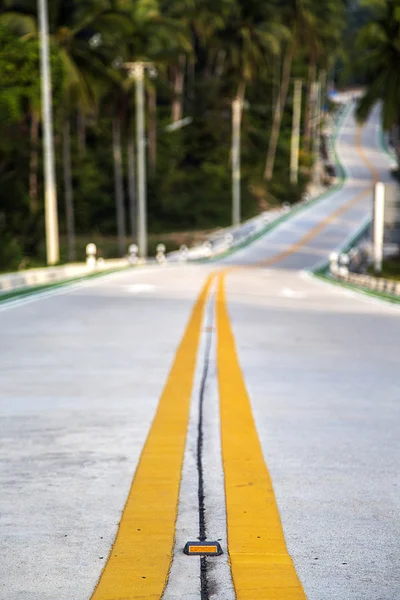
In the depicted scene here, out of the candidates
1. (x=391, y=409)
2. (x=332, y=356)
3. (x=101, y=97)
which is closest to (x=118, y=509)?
(x=391, y=409)

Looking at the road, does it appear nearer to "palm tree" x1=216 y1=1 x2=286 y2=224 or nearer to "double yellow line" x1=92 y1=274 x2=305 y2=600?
"double yellow line" x1=92 y1=274 x2=305 y2=600

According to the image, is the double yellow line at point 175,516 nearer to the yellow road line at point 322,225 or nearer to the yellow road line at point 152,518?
the yellow road line at point 152,518

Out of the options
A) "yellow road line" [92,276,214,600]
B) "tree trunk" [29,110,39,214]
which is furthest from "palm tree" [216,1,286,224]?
"yellow road line" [92,276,214,600]

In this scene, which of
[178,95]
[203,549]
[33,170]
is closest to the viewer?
[203,549]

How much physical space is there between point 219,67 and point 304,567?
111 m

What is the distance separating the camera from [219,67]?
→ 113m

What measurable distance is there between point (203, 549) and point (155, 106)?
9927 centimetres

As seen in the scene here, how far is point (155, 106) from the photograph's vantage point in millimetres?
102500

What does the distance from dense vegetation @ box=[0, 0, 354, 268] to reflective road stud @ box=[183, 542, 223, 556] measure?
36.0m

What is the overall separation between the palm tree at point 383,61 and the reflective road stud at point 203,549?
6179cm

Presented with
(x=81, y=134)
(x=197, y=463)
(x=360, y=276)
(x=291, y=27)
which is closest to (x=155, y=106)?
(x=81, y=134)

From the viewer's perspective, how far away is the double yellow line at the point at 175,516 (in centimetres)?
437

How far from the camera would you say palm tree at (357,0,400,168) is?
221ft

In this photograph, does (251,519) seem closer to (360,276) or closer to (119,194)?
(360,276)
